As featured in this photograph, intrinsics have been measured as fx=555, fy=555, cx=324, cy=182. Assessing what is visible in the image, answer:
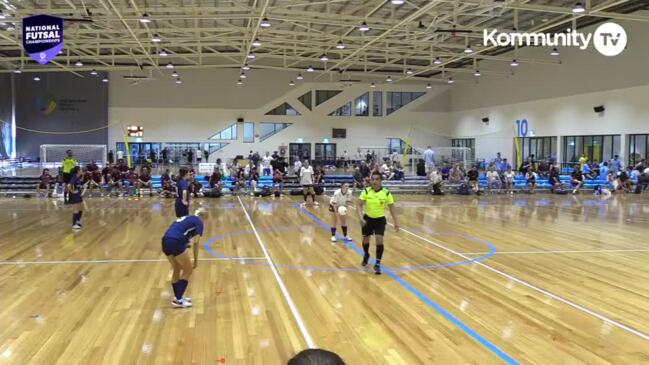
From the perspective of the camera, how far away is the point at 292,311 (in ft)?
21.4

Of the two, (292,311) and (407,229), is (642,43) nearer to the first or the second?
(407,229)

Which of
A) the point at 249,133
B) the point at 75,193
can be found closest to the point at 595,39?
the point at 249,133

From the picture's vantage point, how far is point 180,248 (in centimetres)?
634

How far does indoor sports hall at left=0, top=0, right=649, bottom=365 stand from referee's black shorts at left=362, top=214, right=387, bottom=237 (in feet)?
0.13

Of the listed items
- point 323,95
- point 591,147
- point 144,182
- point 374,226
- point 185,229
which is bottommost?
point 374,226

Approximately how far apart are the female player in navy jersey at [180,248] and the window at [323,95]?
3585 centimetres

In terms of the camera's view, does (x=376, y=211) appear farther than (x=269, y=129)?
No

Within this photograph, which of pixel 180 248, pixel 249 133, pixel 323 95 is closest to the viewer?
pixel 180 248

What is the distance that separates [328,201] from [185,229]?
1459cm

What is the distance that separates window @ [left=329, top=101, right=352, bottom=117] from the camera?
139ft

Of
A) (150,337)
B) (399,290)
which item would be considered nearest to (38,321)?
(150,337)

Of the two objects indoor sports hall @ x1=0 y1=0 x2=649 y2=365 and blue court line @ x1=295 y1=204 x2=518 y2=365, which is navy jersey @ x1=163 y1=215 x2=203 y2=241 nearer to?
indoor sports hall @ x1=0 y1=0 x2=649 y2=365

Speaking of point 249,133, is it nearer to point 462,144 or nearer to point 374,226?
point 462,144

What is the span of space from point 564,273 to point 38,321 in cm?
729
